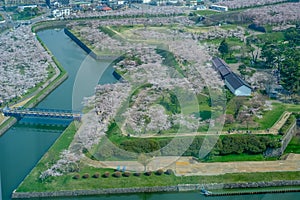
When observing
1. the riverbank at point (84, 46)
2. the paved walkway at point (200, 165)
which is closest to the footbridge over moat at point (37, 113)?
the paved walkway at point (200, 165)

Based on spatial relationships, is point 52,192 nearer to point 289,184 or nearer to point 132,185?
point 132,185

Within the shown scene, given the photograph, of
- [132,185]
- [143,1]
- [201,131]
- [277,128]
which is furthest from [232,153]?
[143,1]

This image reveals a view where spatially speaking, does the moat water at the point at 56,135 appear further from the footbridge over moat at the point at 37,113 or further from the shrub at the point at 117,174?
the shrub at the point at 117,174

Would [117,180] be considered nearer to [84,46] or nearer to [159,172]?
[159,172]

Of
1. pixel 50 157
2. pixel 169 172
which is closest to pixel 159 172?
pixel 169 172

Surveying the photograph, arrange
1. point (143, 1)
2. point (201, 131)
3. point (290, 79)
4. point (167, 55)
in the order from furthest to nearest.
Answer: point (143, 1) → point (167, 55) → point (290, 79) → point (201, 131)

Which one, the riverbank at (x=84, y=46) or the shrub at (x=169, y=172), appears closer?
the shrub at (x=169, y=172)

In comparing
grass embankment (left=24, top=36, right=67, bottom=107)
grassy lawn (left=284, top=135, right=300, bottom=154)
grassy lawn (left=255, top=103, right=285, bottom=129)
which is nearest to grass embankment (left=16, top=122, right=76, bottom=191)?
grass embankment (left=24, top=36, right=67, bottom=107)
